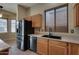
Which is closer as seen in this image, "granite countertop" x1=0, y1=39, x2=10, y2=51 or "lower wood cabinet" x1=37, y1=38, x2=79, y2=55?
"granite countertop" x1=0, y1=39, x2=10, y2=51

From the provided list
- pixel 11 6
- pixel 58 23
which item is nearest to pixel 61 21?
pixel 58 23

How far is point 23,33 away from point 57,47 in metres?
0.82

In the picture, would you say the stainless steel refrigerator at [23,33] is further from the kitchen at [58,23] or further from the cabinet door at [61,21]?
the cabinet door at [61,21]

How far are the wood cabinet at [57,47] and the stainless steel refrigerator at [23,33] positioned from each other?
56 cm

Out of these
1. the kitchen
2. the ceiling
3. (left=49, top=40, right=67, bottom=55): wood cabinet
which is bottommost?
(left=49, top=40, right=67, bottom=55): wood cabinet

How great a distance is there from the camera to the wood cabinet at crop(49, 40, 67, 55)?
2.04 metres

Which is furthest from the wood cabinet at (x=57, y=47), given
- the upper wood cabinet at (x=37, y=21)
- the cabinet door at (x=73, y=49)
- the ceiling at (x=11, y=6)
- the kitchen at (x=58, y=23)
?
the ceiling at (x=11, y=6)

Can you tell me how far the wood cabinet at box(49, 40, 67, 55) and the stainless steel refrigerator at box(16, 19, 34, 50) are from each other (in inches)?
22.1

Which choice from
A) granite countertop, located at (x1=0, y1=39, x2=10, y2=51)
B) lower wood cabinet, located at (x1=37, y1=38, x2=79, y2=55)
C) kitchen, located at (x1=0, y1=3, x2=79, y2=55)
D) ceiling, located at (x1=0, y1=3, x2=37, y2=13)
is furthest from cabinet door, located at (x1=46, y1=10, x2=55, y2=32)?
granite countertop, located at (x1=0, y1=39, x2=10, y2=51)

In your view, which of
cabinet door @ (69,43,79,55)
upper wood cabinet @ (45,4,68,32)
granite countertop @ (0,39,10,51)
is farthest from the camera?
upper wood cabinet @ (45,4,68,32)

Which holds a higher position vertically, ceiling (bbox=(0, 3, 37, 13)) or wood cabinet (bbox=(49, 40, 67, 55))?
ceiling (bbox=(0, 3, 37, 13))

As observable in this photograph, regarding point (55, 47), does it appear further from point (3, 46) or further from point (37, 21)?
point (3, 46)

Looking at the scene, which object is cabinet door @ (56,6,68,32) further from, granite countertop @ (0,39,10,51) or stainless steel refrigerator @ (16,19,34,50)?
granite countertop @ (0,39,10,51)
